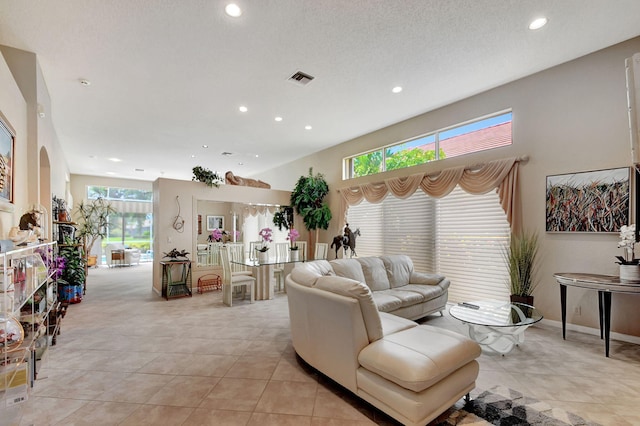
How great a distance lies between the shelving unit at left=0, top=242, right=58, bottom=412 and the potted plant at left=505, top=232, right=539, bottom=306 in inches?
193

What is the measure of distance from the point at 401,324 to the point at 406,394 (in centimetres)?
73

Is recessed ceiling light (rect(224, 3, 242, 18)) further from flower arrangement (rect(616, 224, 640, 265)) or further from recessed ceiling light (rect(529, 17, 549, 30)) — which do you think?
flower arrangement (rect(616, 224, 640, 265))

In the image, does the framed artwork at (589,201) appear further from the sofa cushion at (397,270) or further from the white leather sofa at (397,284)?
the sofa cushion at (397,270)

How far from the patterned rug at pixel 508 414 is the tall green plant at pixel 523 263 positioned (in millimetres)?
1907

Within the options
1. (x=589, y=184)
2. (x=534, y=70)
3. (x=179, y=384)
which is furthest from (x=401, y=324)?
(x=534, y=70)

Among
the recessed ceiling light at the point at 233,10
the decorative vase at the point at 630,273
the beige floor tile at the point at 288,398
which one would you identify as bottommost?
the beige floor tile at the point at 288,398

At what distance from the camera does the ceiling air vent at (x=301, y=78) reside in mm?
3763

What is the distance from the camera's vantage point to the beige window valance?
4.00m

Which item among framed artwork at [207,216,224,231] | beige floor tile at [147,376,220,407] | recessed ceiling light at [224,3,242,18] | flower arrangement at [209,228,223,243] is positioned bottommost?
beige floor tile at [147,376,220,407]

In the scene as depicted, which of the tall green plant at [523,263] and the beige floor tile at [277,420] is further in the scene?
the tall green plant at [523,263]

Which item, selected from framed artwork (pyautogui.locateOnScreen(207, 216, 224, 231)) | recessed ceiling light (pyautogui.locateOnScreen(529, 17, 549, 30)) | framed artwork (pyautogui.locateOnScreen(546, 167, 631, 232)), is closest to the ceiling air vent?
recessed ceiling light (pyautogui.locateOnScreen(529, 17, 549, 30))

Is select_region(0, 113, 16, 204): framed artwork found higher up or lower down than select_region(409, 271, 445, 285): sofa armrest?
higher up

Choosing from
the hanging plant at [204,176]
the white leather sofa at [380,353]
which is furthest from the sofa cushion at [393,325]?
the hanging plant at [204,176]

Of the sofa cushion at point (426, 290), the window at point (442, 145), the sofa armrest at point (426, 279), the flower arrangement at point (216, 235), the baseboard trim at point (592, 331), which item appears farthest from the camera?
the flower arrangement at point (216, 235)
